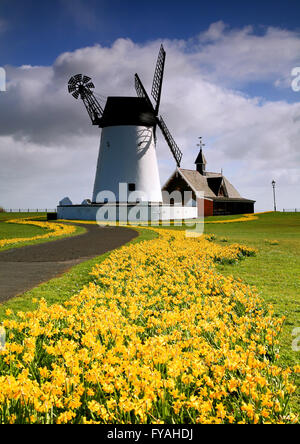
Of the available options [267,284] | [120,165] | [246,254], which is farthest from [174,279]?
[120,165]

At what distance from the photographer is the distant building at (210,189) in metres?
55.7

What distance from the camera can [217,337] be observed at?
440 cm

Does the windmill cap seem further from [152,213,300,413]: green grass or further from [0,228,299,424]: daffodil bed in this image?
[0,228,299,424]: daffodil bed

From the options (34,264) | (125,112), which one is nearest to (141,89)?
(125,112)

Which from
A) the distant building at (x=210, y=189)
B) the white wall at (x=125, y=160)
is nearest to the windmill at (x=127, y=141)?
the white wall at (x=125, y=160)

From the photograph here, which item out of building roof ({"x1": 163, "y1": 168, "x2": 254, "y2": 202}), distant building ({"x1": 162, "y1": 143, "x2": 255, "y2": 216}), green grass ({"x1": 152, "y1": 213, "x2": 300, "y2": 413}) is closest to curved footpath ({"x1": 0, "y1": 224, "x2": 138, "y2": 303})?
green grass ({"x1": 152, "y1": 213, "x2": 300, "y2": 413})

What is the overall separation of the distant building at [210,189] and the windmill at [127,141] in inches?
562

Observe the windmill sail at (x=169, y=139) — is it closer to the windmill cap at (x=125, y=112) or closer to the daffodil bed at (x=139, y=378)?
the windmill cap at (x=125, y=112)

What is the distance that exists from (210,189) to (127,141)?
80.9ft

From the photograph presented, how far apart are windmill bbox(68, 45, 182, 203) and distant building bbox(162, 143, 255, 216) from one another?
46.9 feet

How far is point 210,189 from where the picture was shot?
60.5 metres
